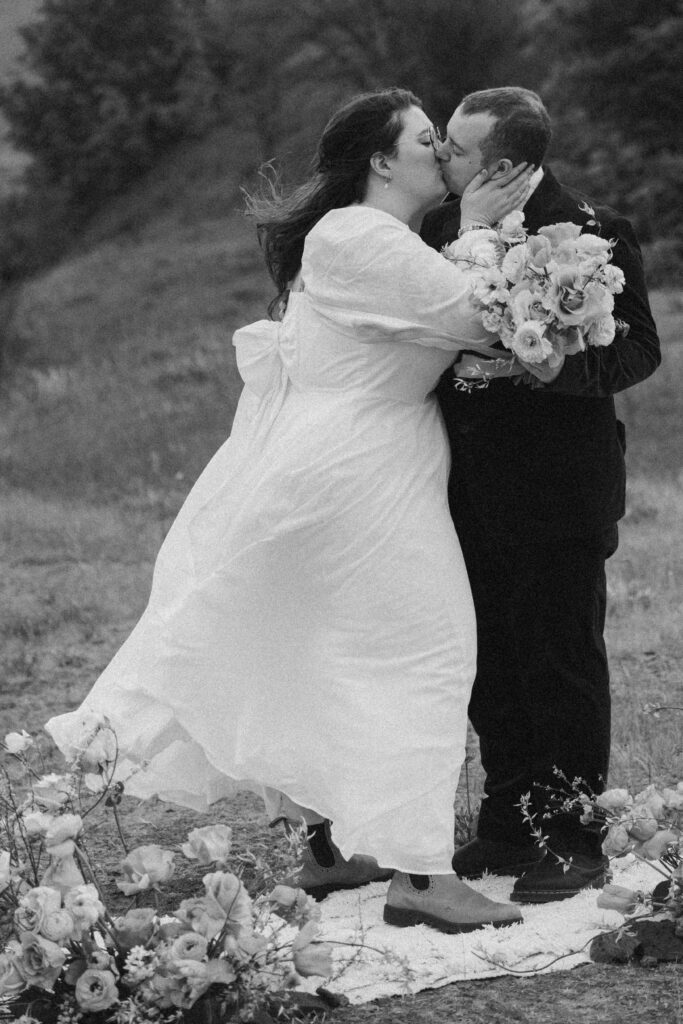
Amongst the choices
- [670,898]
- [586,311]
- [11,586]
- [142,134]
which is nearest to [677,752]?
[670,898]

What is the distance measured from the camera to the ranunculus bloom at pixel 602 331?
359cm

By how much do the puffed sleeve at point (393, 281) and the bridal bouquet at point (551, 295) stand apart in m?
0.10

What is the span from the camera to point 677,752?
5.64 meters

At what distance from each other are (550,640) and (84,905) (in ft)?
5.44

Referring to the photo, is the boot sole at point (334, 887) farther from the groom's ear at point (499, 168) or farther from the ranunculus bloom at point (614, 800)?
the groom's ear at point (499, 168)

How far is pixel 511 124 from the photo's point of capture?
3.84m

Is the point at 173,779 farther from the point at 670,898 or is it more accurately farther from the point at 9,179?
the point at 9,179

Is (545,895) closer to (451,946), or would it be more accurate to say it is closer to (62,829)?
(451,946)

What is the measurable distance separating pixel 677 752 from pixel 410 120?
111 inches

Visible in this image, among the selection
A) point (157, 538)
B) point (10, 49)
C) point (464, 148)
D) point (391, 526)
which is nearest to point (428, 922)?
point (391, 526)

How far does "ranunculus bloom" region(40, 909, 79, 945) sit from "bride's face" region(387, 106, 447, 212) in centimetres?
209

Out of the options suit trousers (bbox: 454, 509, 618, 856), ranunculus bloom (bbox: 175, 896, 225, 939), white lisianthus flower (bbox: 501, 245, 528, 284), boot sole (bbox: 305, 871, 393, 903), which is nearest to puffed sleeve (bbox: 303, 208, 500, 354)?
white lisianthus flower (bbox: 501, 245, 528, 284)

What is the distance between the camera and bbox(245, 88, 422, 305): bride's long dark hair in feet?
13.0

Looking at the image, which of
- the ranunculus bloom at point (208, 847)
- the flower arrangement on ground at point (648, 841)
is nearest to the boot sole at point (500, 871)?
the flower arrangement on ground at point (648, 841)
